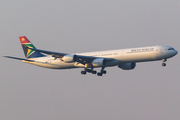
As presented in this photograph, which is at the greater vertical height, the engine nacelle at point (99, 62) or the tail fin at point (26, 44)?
the tail fin at point (26, 44)

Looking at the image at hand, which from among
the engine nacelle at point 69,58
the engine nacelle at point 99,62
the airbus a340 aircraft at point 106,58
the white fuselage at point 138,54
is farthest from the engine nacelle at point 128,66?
the engine nacelle at point 69,58

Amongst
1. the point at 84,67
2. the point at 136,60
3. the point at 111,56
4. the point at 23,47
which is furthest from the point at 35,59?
the point at 136,60

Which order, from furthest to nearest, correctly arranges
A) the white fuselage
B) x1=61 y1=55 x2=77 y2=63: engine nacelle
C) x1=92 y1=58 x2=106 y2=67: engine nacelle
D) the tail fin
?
the tail fin → x1=92 y1=58 x2=106 y2=67: engine nacelle → x1=61 y1=55 x2=77 y2=63: engine nacelle → the white fuselage

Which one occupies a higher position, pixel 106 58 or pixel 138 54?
pixel 138 54

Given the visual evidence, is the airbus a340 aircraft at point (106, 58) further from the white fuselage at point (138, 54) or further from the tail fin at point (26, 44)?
the tail fin at point (26, 44)

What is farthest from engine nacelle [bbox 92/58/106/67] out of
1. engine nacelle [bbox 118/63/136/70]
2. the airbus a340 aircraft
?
engine nacelle [bbox 118/63/136/70]

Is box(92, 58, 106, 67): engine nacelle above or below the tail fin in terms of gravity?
A: below

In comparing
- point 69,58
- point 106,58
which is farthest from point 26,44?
point 106,58

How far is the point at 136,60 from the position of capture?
64.5 metres

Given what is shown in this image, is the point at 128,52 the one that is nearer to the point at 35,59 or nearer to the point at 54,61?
the point at 54,61

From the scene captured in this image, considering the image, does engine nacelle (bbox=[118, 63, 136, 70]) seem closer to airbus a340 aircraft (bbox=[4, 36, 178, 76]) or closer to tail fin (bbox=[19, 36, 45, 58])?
airbus a340 aircraft (bbox=[4, 36, 178, 76])

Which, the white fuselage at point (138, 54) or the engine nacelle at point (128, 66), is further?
the engine nacelle at point (128, 66)

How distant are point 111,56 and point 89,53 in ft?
18.7

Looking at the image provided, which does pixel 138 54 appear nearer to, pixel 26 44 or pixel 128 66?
pixel 128 66
